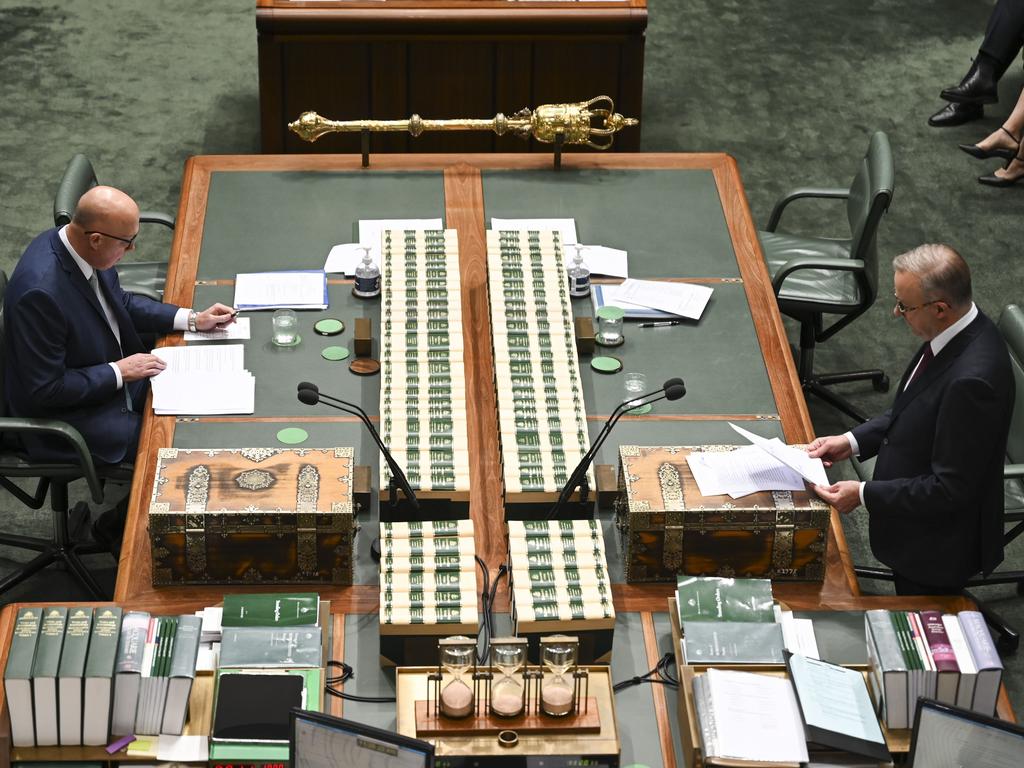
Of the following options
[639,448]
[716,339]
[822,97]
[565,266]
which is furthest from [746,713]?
[822,97]

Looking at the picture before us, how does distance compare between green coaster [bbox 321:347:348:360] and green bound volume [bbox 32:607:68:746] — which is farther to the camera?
green coaster [bbox 321:347:348:360]

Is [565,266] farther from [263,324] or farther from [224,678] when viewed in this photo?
[224,678]

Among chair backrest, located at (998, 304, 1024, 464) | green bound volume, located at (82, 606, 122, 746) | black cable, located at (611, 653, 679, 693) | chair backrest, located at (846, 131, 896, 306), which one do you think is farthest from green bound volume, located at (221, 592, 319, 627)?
chair backrest, located at (846, 131, 896, 306)

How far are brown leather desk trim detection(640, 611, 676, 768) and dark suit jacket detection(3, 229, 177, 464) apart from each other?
6.37 ft

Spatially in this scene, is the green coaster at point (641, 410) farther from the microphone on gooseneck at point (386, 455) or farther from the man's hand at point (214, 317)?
the man's hand at point (214, 317)

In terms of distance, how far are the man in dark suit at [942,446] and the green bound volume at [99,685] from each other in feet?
6.19

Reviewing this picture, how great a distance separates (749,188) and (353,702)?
16.2 ft

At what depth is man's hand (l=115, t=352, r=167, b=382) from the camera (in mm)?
4695

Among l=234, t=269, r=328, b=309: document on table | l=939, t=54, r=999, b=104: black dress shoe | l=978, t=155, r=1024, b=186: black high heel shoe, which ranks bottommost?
l=978, t=155, r=1024, b=186: black high heel shoe

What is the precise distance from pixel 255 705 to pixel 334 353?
169 cm

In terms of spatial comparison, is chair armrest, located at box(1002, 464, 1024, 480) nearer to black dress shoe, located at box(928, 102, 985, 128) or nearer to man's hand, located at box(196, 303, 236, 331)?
man's hand, located at box(196, 303, 236, 331)

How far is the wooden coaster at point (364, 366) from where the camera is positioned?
4746mm

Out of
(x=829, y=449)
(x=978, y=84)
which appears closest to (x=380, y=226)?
(x=829, y=449)

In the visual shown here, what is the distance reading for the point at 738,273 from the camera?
5.37 metres
